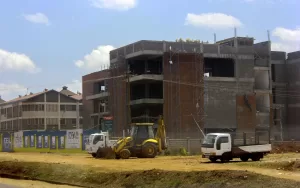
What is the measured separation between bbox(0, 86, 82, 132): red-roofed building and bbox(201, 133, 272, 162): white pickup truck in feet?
261

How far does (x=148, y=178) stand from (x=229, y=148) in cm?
1547

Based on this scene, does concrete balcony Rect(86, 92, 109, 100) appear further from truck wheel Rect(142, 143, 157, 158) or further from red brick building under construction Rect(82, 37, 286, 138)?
truck wheel Rect(142, 143, 157, 158)

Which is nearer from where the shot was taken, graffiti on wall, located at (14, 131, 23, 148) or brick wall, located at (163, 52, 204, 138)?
graffiti on wall, located at (14, 131, 23, 148)

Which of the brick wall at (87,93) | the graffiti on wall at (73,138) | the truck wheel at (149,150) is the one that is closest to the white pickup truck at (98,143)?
the truck wheel at (149,150)

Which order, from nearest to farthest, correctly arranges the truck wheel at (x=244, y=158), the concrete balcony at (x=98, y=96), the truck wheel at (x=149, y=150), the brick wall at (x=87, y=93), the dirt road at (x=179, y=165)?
the dirt road at (x=179, y=165)
the truck wheel at (x=244, y=158)
the truck wheel at (x=149, y=150)
the concrete balcony at (x=98, y=96)
the brick wall at (x=87, y=93)

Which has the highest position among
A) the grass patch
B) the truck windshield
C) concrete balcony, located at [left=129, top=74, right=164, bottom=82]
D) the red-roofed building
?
concrete balcony, located at [left=129, top=74, right=164, bottom=82]

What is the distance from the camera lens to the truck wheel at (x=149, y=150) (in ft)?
138

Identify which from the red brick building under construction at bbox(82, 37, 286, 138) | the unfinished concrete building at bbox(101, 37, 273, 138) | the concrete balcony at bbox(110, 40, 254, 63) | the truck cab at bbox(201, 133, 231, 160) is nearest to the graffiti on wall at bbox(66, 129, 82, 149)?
the red brick building under construction at bbox(82, 37, 286, 138)

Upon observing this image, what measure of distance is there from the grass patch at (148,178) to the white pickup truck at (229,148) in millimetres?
11271

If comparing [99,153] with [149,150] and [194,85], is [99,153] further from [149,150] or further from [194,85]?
[194,85]

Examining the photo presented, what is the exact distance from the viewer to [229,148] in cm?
3509

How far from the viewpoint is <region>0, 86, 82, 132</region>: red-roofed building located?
109 meters

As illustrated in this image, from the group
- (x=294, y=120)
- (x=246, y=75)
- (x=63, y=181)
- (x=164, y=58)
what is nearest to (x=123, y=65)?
(x=164, y=58)

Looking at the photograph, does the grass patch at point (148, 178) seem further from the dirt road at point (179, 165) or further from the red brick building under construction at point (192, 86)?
the red brick building under construction at point (192, 86)
